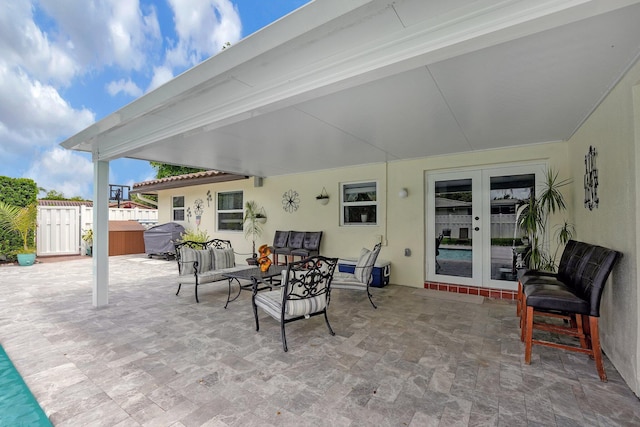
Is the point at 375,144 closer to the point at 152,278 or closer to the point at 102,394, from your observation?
the point at 102,394

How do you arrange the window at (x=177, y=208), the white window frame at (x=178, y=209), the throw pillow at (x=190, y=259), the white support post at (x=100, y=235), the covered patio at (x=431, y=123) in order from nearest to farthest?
1. the covered patio at (x=431, y=123)
2. the white support post at (x=100, y=235)
3. the throw pillow at (x=190, y=259)
4. the white window frame at (x=178, y=209)
5. the window at (x=177, y=208)

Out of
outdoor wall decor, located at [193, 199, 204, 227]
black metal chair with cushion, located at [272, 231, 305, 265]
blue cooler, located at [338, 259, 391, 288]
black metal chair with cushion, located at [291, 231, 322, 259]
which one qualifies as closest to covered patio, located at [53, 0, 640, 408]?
blue cooler, located at [338, 259, 391, 288]

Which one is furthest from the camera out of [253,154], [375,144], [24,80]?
[24,80]

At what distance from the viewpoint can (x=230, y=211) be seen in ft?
28.1

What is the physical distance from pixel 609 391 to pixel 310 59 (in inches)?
127

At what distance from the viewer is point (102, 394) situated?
6.84ft

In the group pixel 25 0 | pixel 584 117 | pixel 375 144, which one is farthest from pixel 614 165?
pixel 25 0

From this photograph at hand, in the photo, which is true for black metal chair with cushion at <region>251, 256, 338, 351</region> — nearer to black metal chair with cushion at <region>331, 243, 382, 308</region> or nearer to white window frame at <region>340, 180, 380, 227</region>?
black metal chair with cushion at <region>331, 243, 382, 308</region>

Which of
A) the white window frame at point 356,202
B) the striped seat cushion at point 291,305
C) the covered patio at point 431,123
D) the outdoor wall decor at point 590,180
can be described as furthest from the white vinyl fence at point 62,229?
the outdoor wall decor at point 590,180

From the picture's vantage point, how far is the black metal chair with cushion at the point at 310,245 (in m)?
6.35

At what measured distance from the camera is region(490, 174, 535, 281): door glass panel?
15.0 feet

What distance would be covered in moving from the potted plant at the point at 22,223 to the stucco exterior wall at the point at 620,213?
38.6 ft

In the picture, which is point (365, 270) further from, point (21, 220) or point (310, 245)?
point (21, 220)

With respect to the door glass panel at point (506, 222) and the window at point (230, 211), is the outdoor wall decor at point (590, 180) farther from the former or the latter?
the window at point (230, 211)
